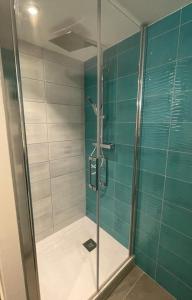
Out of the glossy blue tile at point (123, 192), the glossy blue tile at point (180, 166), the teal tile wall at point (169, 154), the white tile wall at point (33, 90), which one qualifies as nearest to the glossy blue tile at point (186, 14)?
the teal tile wall at point (169, 154)

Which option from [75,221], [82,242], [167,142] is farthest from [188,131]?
[75,221]

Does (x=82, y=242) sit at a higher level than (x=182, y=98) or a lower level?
lower

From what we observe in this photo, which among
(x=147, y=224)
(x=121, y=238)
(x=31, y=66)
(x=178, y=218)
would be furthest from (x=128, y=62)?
(x=121, y=238)

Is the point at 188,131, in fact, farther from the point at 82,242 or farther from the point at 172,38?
the point at 82,242

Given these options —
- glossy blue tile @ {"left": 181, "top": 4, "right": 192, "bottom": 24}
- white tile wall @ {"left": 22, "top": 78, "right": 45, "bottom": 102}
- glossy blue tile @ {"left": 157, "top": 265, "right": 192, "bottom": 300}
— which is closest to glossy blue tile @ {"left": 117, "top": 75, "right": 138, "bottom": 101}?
glossy blue tile @ {"left": 181, "top": 4, "right": 192, "bottom": 24}

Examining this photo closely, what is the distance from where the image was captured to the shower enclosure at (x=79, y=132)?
127 cm

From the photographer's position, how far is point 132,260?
159 centimetres

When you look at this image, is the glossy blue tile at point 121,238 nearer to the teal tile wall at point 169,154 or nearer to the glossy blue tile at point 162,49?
the teal tile wall at point 169,154

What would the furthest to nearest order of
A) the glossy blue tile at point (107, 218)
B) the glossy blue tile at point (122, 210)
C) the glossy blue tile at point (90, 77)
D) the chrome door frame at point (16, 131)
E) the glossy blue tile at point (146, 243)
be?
the glossy blue tile at point (107, 218) < the glossy blue tile at point (90, 77) < the glossy blue tile at point (122, 210) < the glossy blue tile at point (146, 243) < the chrome door frame at point (16, 131)

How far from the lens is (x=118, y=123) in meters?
1.60

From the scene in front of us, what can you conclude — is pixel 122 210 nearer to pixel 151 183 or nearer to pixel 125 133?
pixel 151 183

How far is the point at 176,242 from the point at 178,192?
431mm

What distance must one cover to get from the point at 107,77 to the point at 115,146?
724 mm

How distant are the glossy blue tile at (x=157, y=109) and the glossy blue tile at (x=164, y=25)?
1.54 feet
